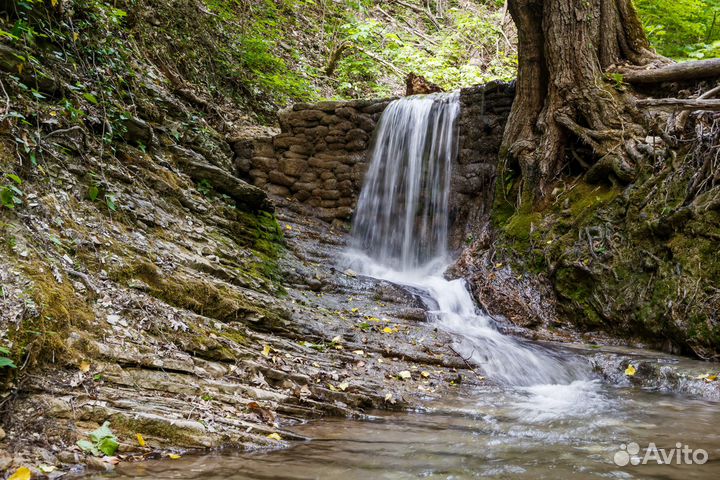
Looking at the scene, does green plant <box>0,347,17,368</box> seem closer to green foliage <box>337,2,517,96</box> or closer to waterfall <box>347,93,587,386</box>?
waterfall <box>347,93,587,386</box>

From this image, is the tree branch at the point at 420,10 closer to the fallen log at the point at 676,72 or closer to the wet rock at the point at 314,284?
the fallen log at the point at 676,72

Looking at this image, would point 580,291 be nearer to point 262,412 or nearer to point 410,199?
point 410,199

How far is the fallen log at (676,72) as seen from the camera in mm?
5828

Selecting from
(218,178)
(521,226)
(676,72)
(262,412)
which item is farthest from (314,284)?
(676,72)

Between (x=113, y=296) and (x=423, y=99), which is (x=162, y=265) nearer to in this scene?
(x=113, y=296)

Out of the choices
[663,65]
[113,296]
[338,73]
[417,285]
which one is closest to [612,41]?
[663,65]

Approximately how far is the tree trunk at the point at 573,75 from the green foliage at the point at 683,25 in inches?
82.2

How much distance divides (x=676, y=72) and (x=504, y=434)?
5.60 metres

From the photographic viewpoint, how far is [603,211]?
19.7ft

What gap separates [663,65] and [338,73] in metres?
9.27

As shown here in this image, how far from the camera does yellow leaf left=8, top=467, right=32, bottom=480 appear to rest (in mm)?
1865

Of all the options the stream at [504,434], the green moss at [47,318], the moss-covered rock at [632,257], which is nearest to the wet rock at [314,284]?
the stream at [504,434]

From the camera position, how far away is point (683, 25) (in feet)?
28.6

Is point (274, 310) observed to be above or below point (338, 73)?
below
